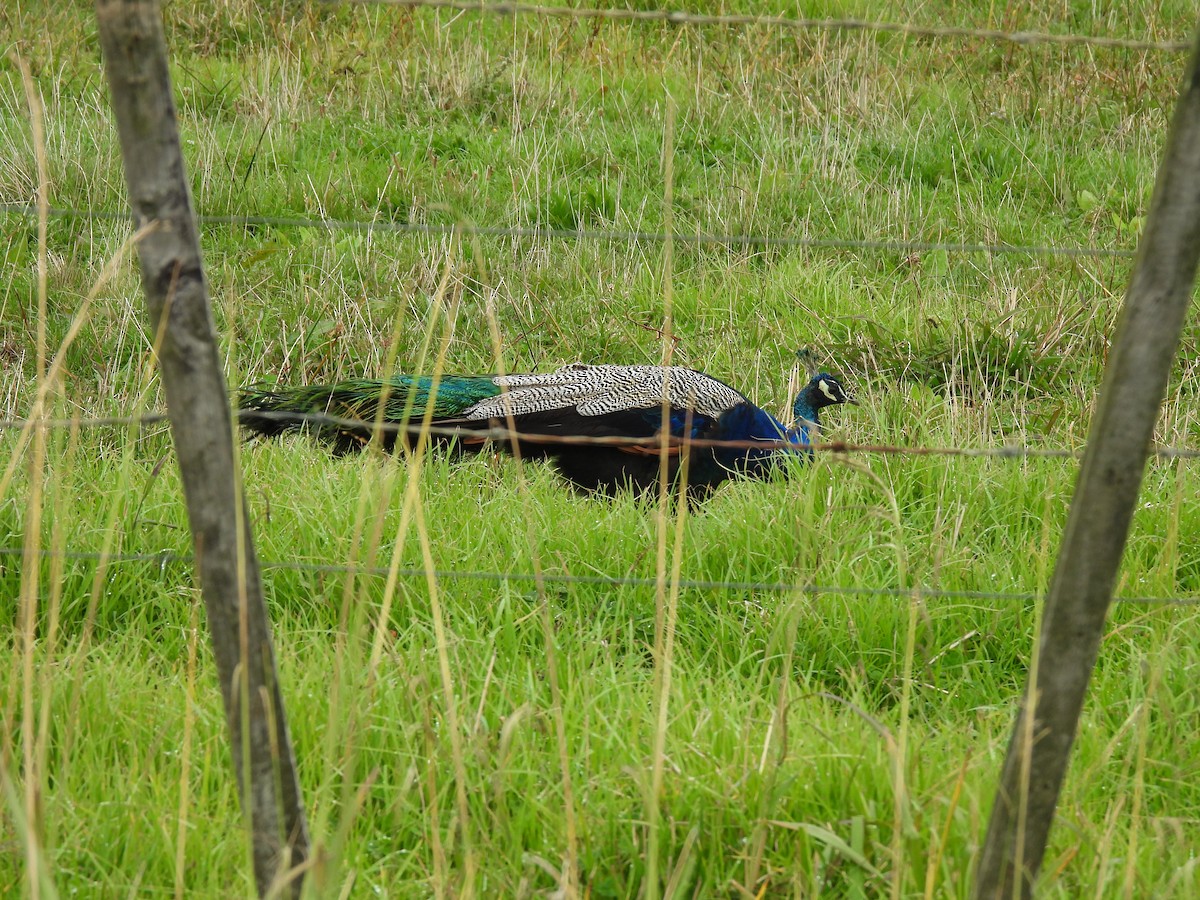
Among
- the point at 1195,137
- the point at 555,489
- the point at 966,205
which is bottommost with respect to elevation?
the point at 555,489

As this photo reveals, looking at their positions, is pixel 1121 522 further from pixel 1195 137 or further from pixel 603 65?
pixel 603 65

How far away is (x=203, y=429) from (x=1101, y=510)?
1128mm

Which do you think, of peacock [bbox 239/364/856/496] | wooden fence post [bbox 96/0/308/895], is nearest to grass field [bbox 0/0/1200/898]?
wooden fence post [bbox 96/0/308/895]

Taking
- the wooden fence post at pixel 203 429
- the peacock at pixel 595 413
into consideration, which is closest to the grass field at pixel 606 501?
the wooden fence post at pixel 203 429

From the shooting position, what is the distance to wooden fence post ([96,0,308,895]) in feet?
4.66

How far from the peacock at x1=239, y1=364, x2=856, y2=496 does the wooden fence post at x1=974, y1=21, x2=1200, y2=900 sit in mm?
2404

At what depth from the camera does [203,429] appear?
1.52 metres

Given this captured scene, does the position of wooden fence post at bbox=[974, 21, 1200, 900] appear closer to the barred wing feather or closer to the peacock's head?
the barred wing feather

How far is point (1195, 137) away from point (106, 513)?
8.72 ft

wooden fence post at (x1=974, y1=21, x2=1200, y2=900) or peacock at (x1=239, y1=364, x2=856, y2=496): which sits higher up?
wooden fence post at (x1=974, y1=21, x2=1200, y2=900)

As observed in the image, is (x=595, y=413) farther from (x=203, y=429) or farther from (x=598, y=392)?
(x=203, y=429)

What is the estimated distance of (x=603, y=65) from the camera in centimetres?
696

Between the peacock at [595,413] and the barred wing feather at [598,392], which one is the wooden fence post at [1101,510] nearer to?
the peacock at [595,413]

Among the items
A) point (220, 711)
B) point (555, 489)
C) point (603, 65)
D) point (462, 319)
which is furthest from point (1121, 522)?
point (603, 65)
